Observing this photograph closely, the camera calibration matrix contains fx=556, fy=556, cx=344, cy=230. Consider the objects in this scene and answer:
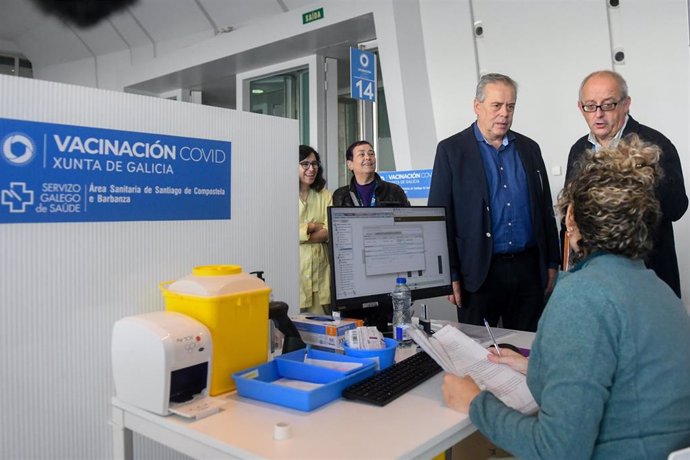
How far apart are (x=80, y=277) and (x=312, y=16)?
4.21 meters

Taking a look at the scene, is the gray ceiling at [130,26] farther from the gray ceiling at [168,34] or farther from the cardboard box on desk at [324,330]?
the cardboard box on desk at [324,330]

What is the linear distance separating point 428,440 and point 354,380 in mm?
295

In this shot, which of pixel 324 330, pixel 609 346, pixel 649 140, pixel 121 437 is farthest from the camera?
pixel 649 140

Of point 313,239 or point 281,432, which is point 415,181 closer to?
point 313,239

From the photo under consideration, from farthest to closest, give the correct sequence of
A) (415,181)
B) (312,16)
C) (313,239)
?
1. (312,16)
2. (415,181)
3. (313,239)

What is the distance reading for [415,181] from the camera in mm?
4559

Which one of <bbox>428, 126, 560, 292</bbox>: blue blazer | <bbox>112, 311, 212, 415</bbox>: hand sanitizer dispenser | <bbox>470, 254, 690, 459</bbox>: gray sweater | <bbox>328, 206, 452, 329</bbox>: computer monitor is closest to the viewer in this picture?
<bbox>470, 254, 690, 459</bbox>: gray sweater

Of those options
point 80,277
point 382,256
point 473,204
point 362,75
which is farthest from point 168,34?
point 80,277

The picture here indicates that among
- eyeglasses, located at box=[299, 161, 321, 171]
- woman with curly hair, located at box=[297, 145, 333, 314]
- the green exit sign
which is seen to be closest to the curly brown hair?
woman with curly hair, located at box=[297, 145, 333, 314]

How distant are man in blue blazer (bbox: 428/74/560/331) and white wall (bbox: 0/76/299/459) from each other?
102 cm

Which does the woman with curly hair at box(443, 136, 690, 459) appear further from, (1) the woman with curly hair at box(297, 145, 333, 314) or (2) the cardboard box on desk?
(1) the woman with curly hair at box(297, 145, 333, 314)

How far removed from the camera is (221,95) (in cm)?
812

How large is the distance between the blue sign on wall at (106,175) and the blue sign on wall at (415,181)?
116 inches

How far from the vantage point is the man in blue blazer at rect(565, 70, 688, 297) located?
86.7 inches
